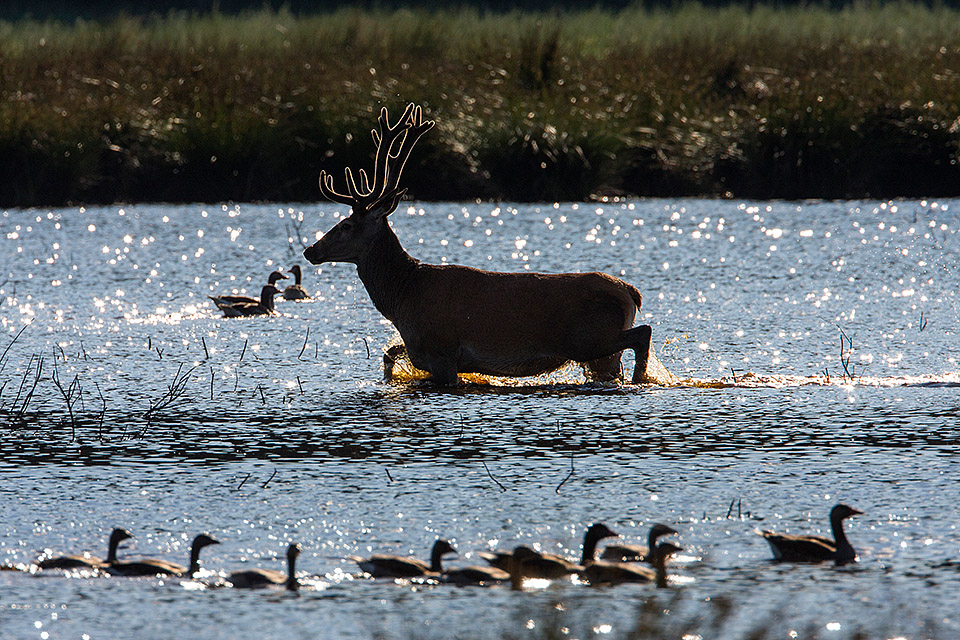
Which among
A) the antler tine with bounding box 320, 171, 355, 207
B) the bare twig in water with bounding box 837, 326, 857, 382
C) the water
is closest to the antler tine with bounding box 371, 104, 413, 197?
the antler tine with bounding box 320, 171, 355, 207

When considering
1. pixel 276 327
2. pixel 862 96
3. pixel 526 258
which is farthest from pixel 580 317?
pixel 862 96

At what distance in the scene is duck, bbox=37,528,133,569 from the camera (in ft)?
19.2

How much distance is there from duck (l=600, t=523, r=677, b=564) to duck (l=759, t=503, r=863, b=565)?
387mm

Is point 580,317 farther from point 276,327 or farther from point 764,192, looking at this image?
point 764,192

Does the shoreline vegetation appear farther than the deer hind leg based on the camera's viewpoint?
Yes

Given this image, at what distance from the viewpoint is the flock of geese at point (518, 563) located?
562 centimetres

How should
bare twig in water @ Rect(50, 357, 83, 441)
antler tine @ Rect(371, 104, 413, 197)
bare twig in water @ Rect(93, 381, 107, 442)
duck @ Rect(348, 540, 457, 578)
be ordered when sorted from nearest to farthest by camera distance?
duck @ Rect(348, 540, 457, 578) < bare twig in water @ Rect(93, 381, 107, 442) < bare twig in water @ Rect(50, 357, 83, 441) < antler tine @ Rect(371, 104, 413, 197)

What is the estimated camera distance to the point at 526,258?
16.2 m

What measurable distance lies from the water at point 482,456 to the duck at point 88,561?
0.08m

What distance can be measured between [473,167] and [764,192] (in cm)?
392

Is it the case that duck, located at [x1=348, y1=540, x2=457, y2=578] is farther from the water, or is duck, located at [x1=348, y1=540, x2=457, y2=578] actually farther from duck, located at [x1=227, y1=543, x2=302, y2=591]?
duck, located at [x1=227, y1=543, x2=302, y2=591]

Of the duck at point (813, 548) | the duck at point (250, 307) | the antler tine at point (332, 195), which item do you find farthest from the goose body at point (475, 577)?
the duck at point (250, 307)

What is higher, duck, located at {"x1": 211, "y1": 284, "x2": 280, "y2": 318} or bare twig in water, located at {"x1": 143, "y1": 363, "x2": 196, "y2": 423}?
bare twig in water, located at {"x1": 143, "y1": 363, "x2": 196, "y2": 423}

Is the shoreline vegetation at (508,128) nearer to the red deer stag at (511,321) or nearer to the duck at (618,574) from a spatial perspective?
the red deer stag at (511,321)
